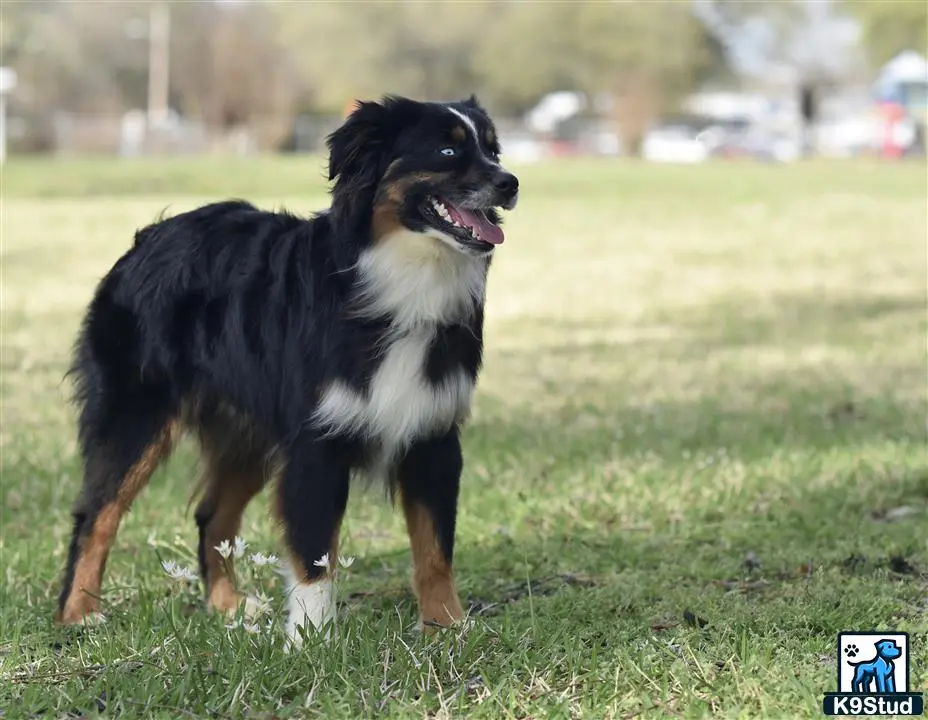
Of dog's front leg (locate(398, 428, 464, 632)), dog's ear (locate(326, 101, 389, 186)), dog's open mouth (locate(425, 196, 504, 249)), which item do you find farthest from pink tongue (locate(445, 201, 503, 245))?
dog's front leg (locate(398, 428, 464, 632))

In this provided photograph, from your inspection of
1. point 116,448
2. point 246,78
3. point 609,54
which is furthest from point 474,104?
point 246,78

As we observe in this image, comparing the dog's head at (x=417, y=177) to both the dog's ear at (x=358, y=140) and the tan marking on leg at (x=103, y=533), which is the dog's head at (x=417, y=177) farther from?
the tan marking on leg at (x=103, y=533)

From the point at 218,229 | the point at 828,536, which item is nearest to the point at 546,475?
the point at 828,536

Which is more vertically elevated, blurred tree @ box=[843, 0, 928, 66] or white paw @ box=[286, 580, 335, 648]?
blurred tree @ box=[843, 0, 928, 66]

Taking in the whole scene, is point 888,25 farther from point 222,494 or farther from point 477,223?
point 477,223

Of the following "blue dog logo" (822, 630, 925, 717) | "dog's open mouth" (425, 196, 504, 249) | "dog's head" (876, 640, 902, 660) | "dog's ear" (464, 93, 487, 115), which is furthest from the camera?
"dog's ear" (464, 93, 487, 115)

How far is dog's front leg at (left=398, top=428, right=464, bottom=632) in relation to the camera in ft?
15.2

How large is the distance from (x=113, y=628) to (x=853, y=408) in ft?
18.2

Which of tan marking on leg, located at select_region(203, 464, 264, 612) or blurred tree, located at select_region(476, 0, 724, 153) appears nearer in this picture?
tan marking on leg, located at select_region(203, 464, 264, 612)

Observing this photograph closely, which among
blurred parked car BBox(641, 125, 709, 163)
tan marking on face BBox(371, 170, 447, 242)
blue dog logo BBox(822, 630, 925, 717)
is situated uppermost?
blurred parked car BBox(641, 125, 709, 163)

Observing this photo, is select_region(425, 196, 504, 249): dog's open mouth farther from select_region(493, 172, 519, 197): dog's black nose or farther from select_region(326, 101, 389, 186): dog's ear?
select_region(326, 101, 389, 186): dog's ear

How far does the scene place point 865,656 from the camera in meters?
4.10

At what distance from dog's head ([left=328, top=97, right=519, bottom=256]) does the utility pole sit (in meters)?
64.5

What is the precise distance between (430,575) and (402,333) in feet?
2.78
